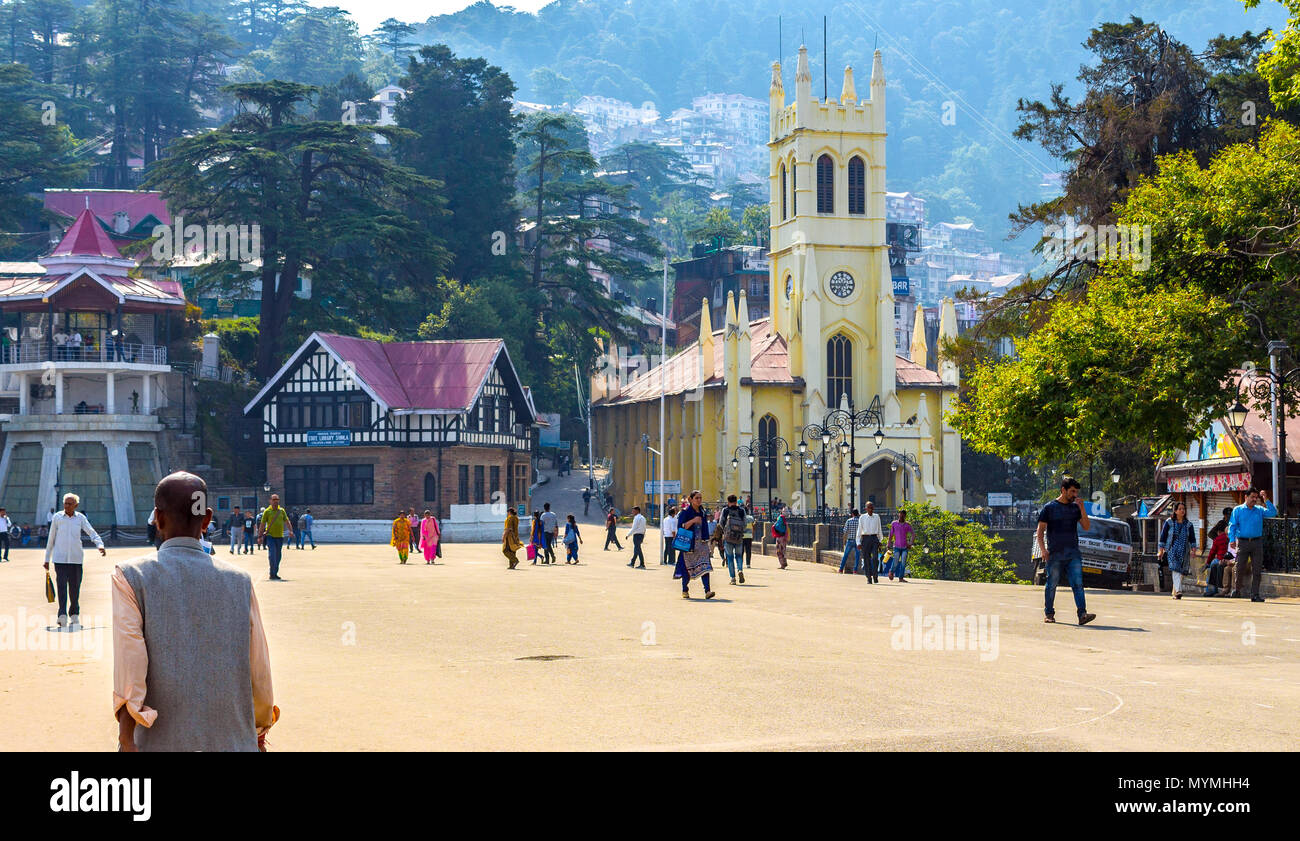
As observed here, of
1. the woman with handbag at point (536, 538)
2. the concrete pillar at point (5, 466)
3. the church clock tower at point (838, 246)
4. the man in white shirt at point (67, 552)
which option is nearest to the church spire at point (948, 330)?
the church clock tower at point (838, 246)

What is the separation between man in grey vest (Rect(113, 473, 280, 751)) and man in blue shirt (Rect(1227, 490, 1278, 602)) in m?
20.0

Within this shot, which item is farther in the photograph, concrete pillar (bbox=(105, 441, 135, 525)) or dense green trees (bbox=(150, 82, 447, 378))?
dense green trees (bbox=(150, 82, 447, 378))

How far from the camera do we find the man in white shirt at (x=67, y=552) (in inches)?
734

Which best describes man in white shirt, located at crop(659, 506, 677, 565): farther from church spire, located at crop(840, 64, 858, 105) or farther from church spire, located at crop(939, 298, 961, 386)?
church spire, located at crop(840, 64, 858, 105)

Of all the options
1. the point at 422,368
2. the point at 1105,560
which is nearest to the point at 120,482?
the point at 422,368

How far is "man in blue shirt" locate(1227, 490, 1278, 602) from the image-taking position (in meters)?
22.9

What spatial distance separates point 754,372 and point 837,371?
4946 millimetres

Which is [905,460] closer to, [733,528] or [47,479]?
[47,479]

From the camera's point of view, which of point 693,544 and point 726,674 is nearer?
point 726,674

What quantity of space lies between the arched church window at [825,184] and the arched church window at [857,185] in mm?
1130

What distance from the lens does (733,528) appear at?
30312mm

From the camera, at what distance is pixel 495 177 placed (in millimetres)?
86188

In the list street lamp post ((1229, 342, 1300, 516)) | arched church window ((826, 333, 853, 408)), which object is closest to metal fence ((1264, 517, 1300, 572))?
street lamp post ((1229, 342, 1300, 516))

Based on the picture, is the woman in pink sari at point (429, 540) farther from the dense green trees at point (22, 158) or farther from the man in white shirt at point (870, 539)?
the dense green trees at point (22, 158)
